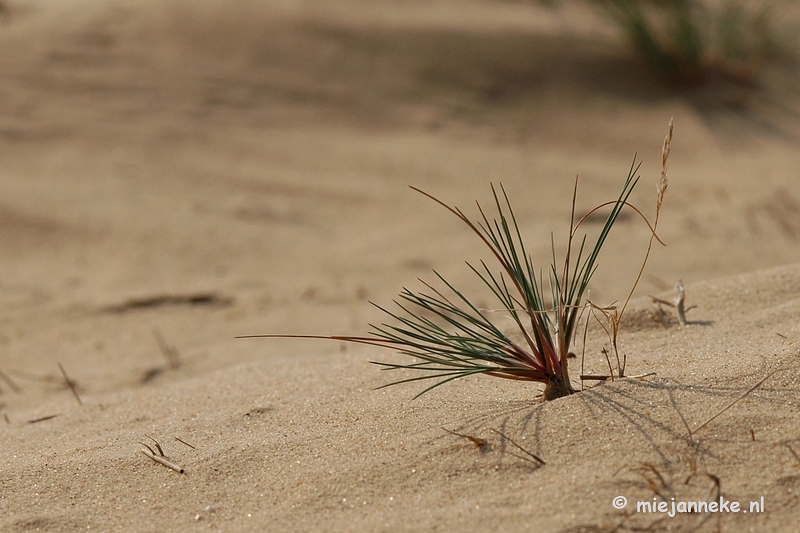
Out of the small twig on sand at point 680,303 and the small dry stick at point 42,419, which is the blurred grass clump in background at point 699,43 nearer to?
the small twig on sand at point 680,303

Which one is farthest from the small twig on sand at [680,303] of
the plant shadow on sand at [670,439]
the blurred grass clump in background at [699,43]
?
the blurred grass clump in background at [699,43]

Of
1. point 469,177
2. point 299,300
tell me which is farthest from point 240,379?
point 469,177

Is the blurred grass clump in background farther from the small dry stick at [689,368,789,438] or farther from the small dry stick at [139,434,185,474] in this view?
the small dry stick at [139,434,185,474]

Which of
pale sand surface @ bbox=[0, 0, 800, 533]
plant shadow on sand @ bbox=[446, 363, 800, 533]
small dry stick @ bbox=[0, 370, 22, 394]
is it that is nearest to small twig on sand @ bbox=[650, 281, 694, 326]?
pale sand surface @ bbox=[0, 0, 800, 533]

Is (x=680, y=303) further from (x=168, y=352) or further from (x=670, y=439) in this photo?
(x=168, y=352)

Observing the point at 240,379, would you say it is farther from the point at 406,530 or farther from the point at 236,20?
the point at 236,20

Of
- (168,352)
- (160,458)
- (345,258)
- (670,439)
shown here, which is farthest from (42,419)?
(345,258)
